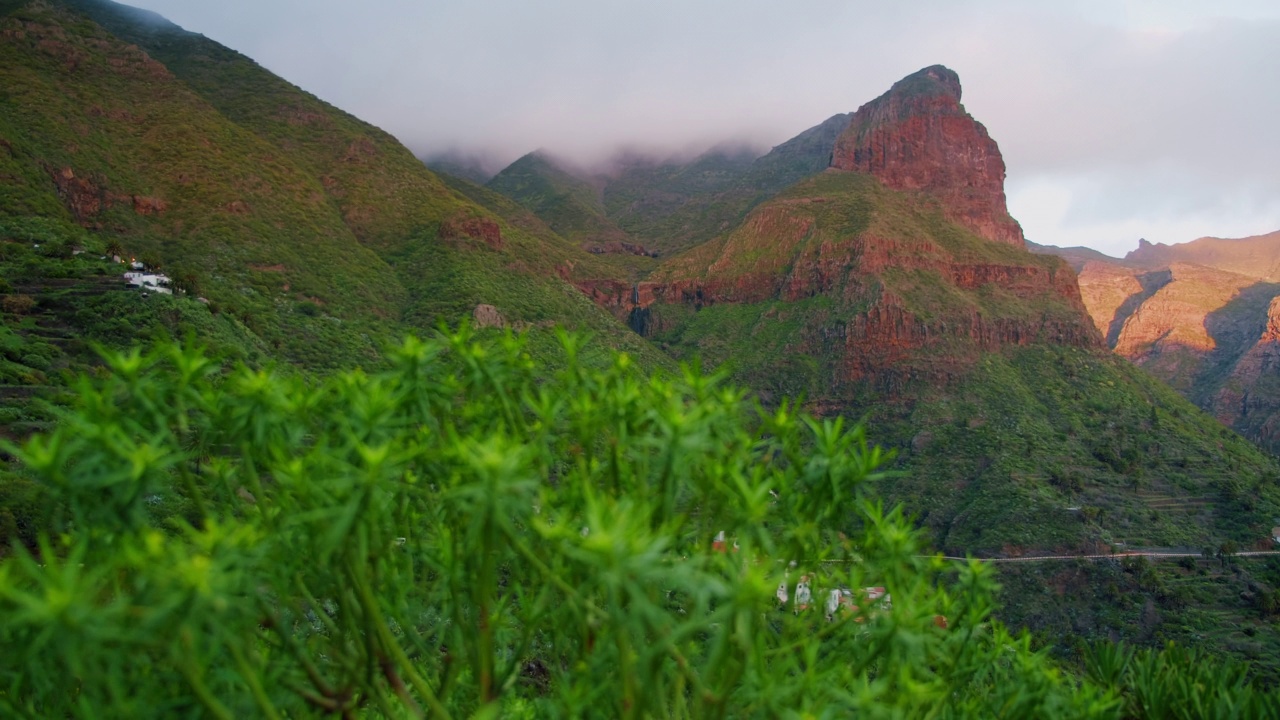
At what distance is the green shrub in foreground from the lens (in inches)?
127

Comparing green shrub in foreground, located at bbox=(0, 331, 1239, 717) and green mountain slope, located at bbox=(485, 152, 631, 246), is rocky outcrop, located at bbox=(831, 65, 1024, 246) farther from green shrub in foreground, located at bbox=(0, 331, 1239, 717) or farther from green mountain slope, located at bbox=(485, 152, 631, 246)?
green shrub in foreground, located at bbox=(0, 331, 1239, 717)

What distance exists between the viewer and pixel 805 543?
18.1ft

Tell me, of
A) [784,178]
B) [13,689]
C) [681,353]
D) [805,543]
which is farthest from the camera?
[784,178]

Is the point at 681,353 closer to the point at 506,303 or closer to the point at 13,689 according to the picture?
the point at 506,303

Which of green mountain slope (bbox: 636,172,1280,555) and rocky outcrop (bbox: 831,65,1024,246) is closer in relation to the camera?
green mountain slope (bbox: 636,172,1280,555)

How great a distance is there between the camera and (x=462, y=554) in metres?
5.00

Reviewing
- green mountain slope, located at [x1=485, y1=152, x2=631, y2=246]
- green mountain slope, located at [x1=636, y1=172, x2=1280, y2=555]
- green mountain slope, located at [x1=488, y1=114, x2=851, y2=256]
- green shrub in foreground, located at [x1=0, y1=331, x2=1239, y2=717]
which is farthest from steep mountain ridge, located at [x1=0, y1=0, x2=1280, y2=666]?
green shrub in foreground, located at [x1=0, y1=331, x2=1239, y2=717]

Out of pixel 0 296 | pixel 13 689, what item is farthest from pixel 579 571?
pixel 0 296

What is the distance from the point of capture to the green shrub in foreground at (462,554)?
322 cm

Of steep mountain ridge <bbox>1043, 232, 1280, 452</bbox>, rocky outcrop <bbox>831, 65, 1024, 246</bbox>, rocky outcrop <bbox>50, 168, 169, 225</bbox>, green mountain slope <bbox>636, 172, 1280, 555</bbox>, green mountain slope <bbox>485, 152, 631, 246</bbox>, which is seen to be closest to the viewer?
rocky outcrop <bbox>50, 168, 169, 225</bbox>

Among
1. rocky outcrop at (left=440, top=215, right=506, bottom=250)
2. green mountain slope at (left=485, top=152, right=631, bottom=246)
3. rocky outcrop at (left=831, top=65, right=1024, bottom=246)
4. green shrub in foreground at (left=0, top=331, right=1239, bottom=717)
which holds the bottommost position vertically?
green shrub in foreground at (left=0, top=331, right=1239, bottom=717)

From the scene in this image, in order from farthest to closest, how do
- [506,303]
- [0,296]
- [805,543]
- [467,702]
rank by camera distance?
1. [506,303]
2. [0,296]
3. [467,702]
4. [805,543]

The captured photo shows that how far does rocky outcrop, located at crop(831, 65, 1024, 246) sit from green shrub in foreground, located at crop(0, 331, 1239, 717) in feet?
371

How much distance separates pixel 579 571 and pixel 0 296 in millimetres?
34300
